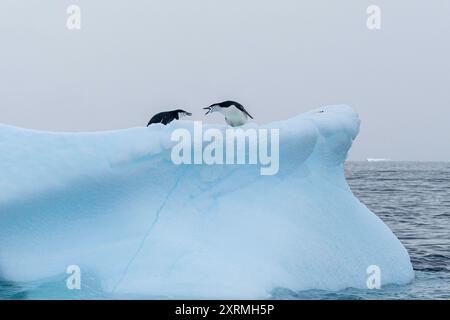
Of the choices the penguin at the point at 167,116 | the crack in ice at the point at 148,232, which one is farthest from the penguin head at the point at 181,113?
the crack in ice at the point at 148,232

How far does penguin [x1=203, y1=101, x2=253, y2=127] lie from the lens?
10.6 m

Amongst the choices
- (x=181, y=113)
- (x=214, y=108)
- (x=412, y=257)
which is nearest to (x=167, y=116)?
(x=181, y=113)

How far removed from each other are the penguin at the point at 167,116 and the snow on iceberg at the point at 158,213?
0.26 meters

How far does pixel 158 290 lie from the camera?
8.75 metres

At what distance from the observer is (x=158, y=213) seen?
31.9ft

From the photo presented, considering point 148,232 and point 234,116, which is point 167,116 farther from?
point 148,232

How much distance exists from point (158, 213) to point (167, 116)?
162 cm

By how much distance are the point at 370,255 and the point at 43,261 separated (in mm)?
5027

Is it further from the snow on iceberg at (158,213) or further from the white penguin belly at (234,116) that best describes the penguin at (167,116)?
the white penguin belly at (234,116)

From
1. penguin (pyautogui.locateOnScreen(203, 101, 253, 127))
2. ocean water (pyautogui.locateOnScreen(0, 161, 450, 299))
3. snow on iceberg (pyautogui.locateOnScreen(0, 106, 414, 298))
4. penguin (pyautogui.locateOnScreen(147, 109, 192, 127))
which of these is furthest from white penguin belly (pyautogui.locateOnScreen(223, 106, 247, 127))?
ocean water (pyautogui.locateOnScreen(0, 161, 450, 299))

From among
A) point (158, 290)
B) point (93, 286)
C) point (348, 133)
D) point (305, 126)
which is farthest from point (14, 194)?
point (348, 133)

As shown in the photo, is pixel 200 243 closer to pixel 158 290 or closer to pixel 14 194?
pixel 158 290

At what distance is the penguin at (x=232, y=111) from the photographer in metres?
10.6

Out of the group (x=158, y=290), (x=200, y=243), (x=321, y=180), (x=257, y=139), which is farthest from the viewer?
(x=321, y=180)
